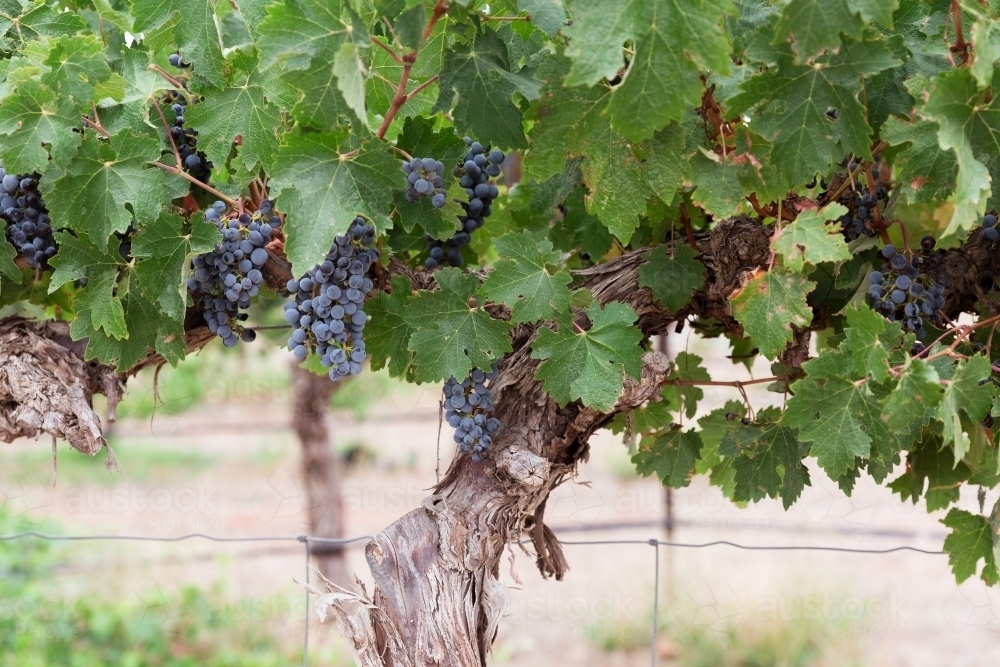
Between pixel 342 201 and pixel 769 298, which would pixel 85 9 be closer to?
pixel 342 201

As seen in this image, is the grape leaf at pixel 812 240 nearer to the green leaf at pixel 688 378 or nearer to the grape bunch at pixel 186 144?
the green leaf at pixel 688 378

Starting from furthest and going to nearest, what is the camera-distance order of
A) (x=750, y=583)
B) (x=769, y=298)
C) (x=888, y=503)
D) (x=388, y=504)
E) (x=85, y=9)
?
(x=388, y=504) < (x=888, y=503) < (x=750, y=583) < (x=85, y=9) < (x=769, y=298)

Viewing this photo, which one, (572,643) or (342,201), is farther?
(572,643)

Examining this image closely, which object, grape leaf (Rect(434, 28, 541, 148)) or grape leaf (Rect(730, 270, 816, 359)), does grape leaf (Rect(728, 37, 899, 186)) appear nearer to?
grape leaf (Rect(730, 270, 816, 359))

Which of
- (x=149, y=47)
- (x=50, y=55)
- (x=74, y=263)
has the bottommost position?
(x=74, y=263)

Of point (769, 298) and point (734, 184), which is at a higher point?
point (734, 184)

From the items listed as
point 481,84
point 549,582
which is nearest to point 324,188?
point 481,84

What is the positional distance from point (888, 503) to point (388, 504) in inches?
155

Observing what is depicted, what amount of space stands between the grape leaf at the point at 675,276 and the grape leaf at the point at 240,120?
0.74 metres

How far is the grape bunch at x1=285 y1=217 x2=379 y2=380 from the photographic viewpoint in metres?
1.52

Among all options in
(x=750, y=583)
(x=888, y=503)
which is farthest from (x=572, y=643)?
(x=888, y=503)

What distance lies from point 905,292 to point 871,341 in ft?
0.83

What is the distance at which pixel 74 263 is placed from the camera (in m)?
1.62

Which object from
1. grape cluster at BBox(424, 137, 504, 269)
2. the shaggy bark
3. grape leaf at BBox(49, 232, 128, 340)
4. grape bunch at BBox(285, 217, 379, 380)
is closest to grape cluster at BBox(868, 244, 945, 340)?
grape cluster at BBox(424, 137, 504, 269)
